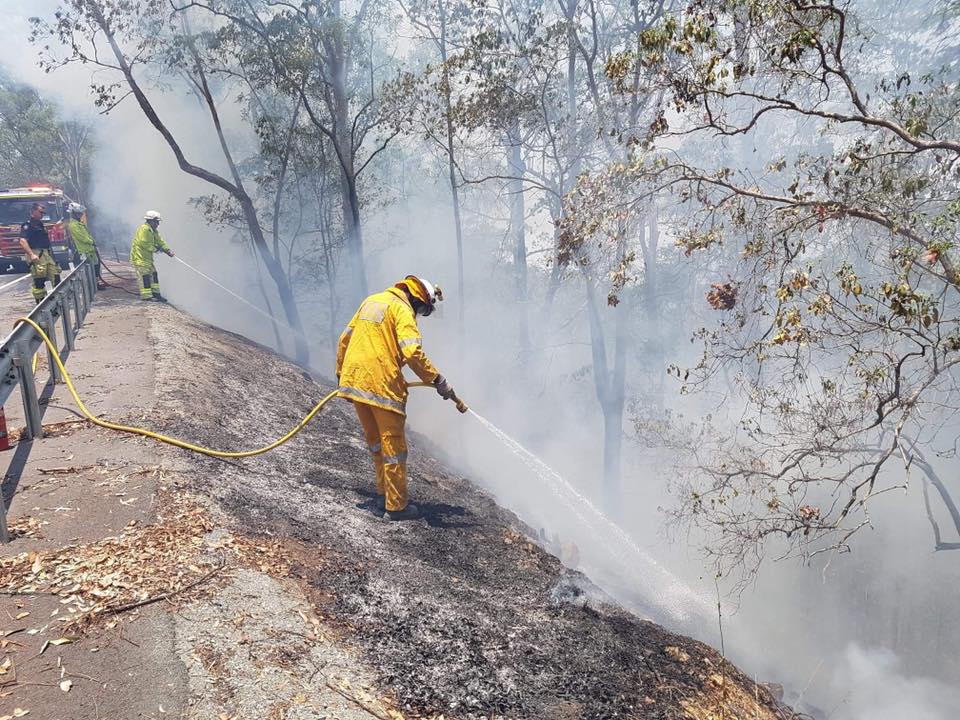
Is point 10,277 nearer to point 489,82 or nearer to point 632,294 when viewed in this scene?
point 489,82

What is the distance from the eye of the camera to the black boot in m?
5.37

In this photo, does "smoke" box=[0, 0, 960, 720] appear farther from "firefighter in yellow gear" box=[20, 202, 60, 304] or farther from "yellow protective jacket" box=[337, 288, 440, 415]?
"firefighter in yellow gear" box=[20, 202, 60, 304]

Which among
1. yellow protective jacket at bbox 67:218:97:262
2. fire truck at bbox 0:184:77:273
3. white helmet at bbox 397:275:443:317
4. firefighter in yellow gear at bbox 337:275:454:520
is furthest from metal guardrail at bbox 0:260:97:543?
fire truck at bbox 0:184:77:273

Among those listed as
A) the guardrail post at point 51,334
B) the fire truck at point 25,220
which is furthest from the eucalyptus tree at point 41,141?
the guardrail post at point 51,334

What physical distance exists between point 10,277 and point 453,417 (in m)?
14.6

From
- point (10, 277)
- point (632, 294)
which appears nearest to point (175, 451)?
point (10, 277)

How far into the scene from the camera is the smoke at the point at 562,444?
1523cm

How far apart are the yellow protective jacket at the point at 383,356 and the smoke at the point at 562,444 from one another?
11.2 feet

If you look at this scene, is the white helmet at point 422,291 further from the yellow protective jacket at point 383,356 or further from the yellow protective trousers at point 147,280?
the yellow protective trousers at point 147,280

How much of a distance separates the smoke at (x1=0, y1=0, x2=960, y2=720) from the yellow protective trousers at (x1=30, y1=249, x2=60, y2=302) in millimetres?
9302

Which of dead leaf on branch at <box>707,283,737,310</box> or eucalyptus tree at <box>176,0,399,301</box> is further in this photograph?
eucalyptus tree at <box>176,0,399,301</box>

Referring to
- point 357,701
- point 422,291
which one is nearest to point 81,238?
point 422,291

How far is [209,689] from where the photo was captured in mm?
2777

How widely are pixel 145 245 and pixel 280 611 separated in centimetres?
1061
